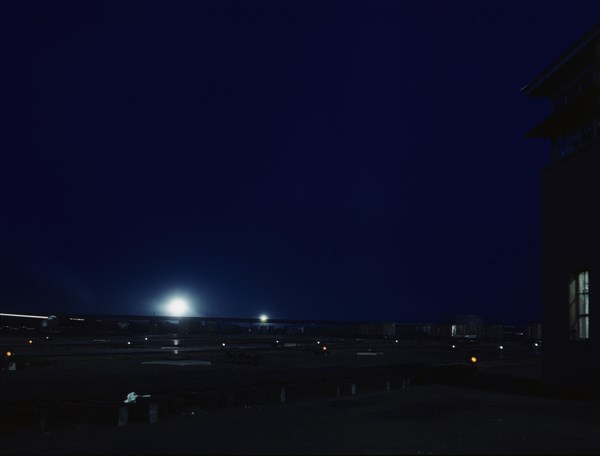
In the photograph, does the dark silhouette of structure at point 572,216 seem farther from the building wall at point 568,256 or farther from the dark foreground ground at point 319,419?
the dark foreground ground at point 319,419

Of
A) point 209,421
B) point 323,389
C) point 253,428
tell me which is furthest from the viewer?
point 323,389

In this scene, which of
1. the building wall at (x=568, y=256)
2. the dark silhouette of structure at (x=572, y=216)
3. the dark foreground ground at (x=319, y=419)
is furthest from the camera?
the dark silhouette of structure at (x=572, y=216)

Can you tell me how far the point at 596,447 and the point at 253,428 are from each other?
7.94 metres

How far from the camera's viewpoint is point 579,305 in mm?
28391

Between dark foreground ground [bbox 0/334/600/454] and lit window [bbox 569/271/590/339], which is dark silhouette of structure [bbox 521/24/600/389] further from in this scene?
dark foreground ground [bbox 0/334/600/454]

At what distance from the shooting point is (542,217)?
3134 centimetres

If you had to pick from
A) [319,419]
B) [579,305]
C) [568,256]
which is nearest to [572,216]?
[568,256]

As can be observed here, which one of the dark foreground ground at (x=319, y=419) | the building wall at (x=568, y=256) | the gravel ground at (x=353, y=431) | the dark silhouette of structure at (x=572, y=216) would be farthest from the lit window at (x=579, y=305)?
the gravel ground at (x=353, y=431)

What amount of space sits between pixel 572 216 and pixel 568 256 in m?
1.56

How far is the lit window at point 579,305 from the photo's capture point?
2784 centimetres

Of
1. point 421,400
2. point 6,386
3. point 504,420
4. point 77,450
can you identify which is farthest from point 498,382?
point 77,450

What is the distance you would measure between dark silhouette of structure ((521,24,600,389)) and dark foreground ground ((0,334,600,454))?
1877mm

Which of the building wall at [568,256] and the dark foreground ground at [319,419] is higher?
the building wall at [568,256]

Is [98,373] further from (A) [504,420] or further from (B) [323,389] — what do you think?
(A) [504,420]
